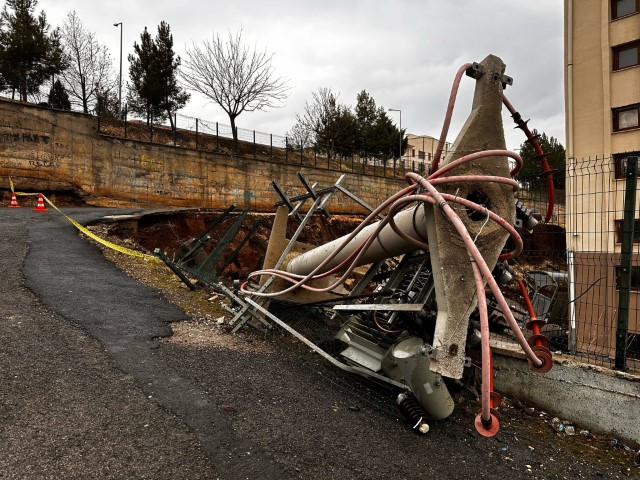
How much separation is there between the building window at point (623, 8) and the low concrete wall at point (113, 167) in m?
17.5

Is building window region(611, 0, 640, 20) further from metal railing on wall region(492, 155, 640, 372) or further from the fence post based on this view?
the fence post

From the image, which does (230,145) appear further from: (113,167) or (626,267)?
(626,267)

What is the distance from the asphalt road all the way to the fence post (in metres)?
0.92

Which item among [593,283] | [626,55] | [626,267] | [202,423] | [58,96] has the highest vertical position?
[58,96]

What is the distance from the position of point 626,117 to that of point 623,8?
13.2 ft

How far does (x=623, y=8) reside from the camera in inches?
610

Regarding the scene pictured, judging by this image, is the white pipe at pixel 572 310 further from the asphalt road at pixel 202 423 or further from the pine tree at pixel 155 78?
the pine tree at pixel 155 78

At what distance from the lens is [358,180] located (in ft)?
99.5

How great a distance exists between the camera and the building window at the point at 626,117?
15.0 m

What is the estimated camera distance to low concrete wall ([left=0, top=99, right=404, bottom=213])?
18.5 metres

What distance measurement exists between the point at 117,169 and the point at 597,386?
70.8 ft

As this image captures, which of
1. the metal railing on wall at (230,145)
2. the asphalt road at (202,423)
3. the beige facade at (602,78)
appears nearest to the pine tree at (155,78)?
the metal railing on wall at (230,145)

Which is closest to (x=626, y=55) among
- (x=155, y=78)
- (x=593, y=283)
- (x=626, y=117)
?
(x=626, y=117)

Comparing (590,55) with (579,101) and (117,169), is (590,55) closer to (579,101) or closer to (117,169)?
(579,101)
